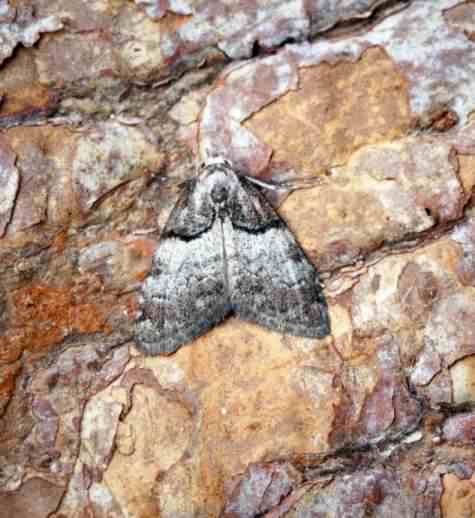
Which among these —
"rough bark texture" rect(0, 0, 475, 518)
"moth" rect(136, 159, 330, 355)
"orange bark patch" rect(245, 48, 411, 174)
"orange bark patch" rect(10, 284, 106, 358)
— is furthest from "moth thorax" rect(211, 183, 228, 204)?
"orange bark patch" rect(10, 284, 106, 358)

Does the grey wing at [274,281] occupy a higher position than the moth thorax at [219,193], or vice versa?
the moth thorax at [219,193]

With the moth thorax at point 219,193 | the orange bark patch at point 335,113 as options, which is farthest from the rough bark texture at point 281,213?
the moth thorax at point 219,193

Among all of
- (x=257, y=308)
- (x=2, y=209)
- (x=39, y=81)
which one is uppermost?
(x=39, y=81)

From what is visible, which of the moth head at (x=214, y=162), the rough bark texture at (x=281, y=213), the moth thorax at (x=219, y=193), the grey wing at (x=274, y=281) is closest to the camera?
the rough bark texture at (x=281, y=213)

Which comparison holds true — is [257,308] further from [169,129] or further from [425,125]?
[425,125]

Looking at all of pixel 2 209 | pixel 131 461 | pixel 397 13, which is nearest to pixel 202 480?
pixel 131 461

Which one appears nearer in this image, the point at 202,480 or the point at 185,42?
the point at 202,480

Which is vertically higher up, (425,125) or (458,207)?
(425,125)

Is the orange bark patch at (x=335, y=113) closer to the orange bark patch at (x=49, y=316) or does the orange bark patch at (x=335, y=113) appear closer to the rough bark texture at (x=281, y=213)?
the rough bark texture at (x=281, y=213)

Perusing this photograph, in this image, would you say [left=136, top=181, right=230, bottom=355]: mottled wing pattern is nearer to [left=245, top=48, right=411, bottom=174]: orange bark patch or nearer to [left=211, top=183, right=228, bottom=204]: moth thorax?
[left=211, top=183, right=228, bottom=204]: moth thorax
